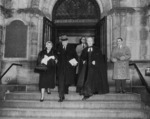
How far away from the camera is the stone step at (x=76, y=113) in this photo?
5707mm

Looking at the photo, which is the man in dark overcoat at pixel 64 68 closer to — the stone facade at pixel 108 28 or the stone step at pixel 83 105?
the stone step at pixel 83 105

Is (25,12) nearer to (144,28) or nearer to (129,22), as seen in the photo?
(129,22)

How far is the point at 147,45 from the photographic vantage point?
27.9ft

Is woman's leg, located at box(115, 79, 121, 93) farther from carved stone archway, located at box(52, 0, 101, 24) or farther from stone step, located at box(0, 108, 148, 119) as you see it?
carved stone archway, located at box(52, 0, 101, 24)

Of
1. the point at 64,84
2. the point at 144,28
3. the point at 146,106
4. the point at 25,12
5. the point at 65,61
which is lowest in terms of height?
the point at 146,106

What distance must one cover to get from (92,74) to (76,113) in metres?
1.20

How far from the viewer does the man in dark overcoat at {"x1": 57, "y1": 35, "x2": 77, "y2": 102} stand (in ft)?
20.8

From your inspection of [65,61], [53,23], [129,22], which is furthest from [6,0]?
[129,22]

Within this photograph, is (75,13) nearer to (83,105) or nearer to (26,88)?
(26,88)

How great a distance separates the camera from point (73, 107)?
6.09m

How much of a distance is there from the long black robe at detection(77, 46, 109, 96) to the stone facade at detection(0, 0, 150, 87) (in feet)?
6.98

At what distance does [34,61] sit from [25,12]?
204 centimetres

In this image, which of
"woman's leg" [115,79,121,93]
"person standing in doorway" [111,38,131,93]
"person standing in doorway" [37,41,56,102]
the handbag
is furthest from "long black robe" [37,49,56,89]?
"woman's leg" [115,79,121,93]

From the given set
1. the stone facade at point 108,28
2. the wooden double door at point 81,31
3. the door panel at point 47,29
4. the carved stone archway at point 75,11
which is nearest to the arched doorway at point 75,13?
the carved stone archway at point 75,11
